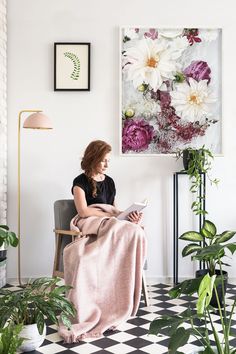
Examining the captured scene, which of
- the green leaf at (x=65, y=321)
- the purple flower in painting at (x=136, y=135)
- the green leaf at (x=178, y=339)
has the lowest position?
the green leaf at (x=65, y=321)

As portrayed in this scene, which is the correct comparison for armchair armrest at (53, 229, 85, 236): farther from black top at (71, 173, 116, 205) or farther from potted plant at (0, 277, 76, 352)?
potted plant at (0, 277, 76, 352)

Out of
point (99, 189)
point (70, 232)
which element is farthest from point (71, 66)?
point (70, 232)

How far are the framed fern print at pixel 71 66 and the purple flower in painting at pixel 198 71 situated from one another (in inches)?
36.4

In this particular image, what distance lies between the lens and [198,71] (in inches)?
179

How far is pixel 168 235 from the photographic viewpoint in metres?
4.59

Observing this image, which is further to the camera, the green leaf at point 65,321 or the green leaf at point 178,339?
the green leaf at point 65,321

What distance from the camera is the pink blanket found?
10.6 feet

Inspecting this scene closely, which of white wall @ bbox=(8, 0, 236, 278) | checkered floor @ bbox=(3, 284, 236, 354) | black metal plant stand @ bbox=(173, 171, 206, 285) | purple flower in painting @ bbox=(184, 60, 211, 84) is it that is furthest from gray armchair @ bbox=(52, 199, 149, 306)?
purple flower in painting @ bbox=(184, 60, 211, 84)

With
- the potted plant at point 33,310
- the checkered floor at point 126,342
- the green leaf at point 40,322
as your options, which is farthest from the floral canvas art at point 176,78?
the green leaf at point 40,322

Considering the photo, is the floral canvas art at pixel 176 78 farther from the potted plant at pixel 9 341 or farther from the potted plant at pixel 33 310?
the potted plant at pixel 9 341

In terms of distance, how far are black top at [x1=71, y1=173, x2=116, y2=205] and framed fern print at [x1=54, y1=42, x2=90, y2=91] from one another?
986 millimetres

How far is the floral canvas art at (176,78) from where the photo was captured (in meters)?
4.55

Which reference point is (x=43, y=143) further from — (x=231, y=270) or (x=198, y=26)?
(x=231, y=270)

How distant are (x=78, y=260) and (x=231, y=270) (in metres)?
1.83
